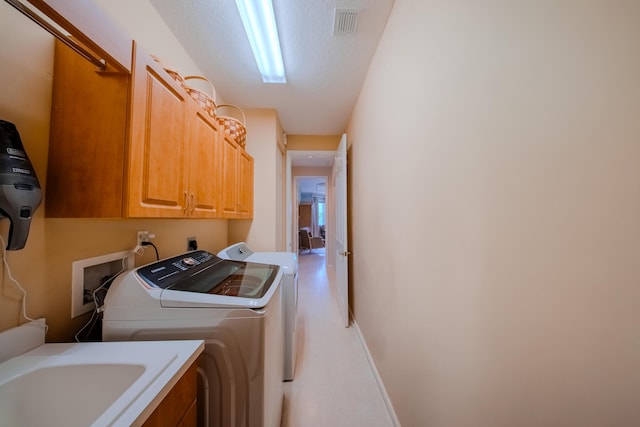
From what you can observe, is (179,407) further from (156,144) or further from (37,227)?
(156,144)

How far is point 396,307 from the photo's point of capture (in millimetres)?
1383

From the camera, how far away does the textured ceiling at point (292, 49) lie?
1.41 m

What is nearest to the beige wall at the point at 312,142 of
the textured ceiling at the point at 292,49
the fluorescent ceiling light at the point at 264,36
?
the textured ceiling at the point at 292,49

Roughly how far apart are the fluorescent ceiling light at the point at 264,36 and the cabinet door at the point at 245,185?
2.51 feet

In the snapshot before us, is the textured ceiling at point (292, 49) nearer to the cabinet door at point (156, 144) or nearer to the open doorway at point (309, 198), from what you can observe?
the cabinet door at point (156, 144)

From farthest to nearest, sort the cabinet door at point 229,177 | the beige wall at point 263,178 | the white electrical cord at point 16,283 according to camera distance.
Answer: the beige wall at point 263,178, the cabinet door at point 229,177, the white electrical cord at point 16,283

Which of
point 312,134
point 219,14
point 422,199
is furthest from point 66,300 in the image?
point 312,134

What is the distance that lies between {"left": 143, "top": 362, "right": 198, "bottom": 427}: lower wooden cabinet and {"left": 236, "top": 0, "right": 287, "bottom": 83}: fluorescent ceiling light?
190 cm

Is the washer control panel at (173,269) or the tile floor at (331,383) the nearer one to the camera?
the washer control panel at (173,269)

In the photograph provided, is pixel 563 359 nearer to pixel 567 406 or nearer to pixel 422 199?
pixel 567 406

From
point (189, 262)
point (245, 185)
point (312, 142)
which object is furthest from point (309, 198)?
point (189, 262)

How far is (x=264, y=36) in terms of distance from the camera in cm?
158

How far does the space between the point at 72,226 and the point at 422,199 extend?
1.54m

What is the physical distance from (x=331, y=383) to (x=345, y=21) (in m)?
2.67
